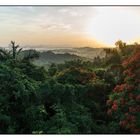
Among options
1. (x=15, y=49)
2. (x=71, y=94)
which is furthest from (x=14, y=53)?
(x=71, y=94)

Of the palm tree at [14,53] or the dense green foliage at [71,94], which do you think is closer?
the dense green foliage at [71,94]

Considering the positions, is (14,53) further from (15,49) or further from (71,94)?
(71,94)

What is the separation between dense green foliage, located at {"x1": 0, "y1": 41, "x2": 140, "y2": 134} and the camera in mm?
8281

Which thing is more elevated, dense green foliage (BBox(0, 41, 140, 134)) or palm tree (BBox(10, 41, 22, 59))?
palm tree (BBox(10, 41, 22, 59))

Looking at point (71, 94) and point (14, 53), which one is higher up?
point (14, 53)

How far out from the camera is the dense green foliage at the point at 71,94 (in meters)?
8.28

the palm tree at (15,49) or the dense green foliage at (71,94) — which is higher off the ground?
the palm tree at (15,49)

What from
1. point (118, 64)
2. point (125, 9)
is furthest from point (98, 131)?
point (125, 9)

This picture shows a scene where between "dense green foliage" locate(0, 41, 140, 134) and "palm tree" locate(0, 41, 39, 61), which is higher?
"palm tree" locate(0, 41, 39, 61)

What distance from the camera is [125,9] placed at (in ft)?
27.6

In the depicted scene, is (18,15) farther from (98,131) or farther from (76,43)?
(98,131)

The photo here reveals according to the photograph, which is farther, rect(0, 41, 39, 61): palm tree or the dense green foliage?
rect(0, 41, 39, 61): palm tree

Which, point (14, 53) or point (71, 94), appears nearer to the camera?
point (71, 94)

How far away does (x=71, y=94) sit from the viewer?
8.46 metres
